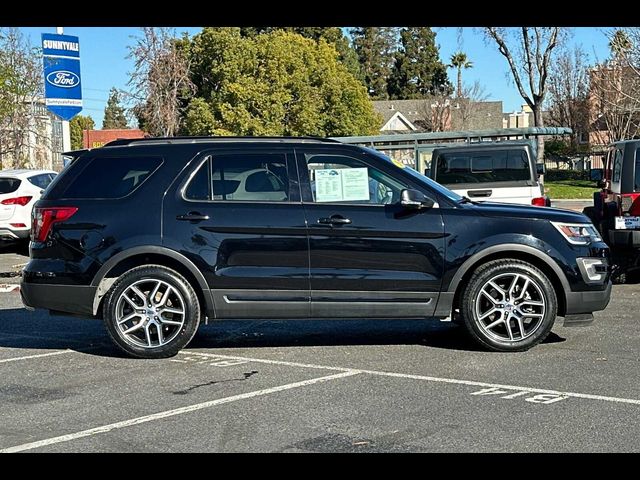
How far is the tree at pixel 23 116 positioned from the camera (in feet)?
98.2

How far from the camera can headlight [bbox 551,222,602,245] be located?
701 cm

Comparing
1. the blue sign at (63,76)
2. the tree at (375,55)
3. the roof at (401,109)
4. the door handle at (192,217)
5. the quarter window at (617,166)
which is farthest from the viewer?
the tree at (375,55)

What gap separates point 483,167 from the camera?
44.5ft

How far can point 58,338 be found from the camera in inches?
315

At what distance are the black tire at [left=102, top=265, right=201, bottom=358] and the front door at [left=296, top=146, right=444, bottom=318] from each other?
3.47ft

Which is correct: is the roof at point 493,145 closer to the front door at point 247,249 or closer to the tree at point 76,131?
the front door at point 247,249

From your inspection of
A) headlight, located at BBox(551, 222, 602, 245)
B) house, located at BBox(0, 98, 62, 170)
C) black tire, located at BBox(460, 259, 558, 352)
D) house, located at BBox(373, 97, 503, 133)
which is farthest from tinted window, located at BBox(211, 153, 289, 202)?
house, located at BBox(373, 97, 503, 133)

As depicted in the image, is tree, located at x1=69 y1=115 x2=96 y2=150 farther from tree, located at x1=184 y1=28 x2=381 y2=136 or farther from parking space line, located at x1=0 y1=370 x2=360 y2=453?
parking space line, located at x1=0 y1=370 x2=360 y2=453

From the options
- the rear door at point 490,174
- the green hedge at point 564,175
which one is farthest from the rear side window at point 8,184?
the green hedge at point 564,175

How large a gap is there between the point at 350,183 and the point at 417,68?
273 ft

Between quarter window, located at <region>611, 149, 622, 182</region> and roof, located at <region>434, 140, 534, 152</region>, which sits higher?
roof, located at <region>434, 140, 534, 152</region>

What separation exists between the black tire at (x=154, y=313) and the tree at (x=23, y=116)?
2134cm
